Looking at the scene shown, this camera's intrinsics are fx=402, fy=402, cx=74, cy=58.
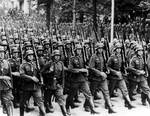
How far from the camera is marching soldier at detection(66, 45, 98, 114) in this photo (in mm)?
10070

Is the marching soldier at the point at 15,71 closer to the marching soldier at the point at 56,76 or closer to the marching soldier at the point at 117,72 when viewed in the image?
the marching soldier at the point at 56,76

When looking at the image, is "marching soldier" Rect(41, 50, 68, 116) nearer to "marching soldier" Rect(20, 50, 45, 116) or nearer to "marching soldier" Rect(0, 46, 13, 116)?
"marching soldier" Rect(20, 50, 45, 116)

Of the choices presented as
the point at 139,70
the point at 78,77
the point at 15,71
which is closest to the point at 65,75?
the point at 78,77

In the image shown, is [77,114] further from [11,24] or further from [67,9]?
[67,9]

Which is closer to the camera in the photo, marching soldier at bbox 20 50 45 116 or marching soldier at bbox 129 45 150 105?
marching soldier at bbox 20 50 45 116

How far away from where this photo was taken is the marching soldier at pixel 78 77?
33.0 ft

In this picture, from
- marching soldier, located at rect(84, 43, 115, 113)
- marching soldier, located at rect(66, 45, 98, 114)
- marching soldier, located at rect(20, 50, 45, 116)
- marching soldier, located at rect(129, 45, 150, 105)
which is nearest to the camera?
marching soldier, located at rect(20, 50, 45, 116)

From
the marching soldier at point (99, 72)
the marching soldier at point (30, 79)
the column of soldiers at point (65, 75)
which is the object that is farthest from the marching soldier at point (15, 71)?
the marching soldier at point (99, 72)

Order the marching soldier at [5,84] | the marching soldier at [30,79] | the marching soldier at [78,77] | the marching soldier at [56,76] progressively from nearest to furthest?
1. the marching soldier at [5,84]
2. the marching soldier at [30,79]
3. the marching soldier at [56,76]
4. the marching soldier at [78,77]

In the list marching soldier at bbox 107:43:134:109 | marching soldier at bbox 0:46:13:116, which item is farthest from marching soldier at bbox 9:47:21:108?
marching soldier at bbox 107:43:134:109

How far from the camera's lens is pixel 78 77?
33.4ft

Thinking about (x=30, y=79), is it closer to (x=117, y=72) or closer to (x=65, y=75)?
(x=65, y=75)

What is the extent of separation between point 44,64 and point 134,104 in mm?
2979

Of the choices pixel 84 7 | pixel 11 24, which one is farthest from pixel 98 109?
pixel 84 7
